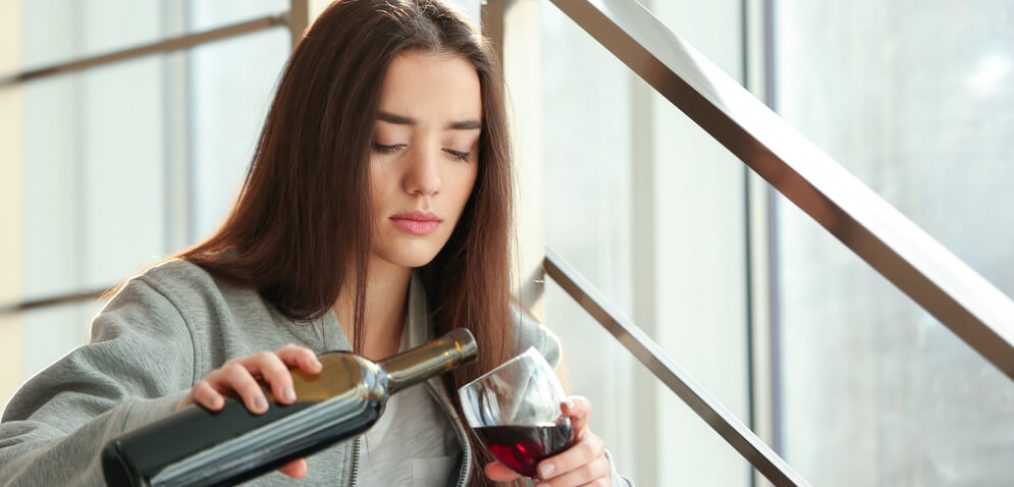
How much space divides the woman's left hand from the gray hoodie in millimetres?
212

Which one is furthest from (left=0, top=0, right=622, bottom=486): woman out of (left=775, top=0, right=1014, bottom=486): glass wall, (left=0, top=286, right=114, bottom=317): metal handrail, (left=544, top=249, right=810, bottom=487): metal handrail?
(left=775, top=0, right=1014, bottom=486): glass wall

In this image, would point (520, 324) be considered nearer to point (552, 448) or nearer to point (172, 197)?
point (552, 448)

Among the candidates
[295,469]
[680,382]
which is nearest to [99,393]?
[295,469]

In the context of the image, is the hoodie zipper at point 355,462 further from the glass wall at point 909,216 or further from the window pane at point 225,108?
the window pane at point 225,108

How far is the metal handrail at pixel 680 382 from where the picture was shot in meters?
1.23

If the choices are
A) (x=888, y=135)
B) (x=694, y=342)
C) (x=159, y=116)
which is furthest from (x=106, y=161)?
(x=888, y=135)

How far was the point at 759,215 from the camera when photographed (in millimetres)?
2439

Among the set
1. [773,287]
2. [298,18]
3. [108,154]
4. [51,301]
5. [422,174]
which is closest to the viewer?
[422,174]

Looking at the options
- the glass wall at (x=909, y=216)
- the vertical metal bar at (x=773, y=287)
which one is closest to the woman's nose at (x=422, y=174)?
the glass wall at (x=909, y=216)

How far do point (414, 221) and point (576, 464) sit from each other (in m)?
0.39

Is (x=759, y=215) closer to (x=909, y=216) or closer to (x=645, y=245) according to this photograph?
(x=645, y=245)

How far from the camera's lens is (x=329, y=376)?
825 millimetres

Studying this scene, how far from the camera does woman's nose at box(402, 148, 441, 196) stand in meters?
1.31

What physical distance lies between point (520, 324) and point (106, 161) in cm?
213
